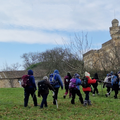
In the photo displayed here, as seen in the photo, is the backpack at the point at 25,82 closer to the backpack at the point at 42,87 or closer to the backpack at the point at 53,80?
the backpack at the point at 42,87

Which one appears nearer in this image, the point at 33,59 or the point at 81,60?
the point at 81,60

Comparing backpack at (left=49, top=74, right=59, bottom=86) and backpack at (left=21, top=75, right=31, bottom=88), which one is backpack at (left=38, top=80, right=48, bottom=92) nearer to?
backpack at (left=21, top=75, right=31, bottom=88)

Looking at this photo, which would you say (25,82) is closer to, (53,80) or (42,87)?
(42,87)

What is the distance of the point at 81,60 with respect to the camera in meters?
19.6

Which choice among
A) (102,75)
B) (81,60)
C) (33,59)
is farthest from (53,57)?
(81,60)

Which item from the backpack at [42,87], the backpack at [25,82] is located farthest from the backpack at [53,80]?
the backpack at [25,82]

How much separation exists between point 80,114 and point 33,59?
6661 centimetres

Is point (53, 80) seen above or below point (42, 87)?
above

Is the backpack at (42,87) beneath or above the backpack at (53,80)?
beneath

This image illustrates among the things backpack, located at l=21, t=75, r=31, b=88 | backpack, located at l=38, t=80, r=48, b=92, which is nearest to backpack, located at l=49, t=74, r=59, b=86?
backpack, located at l=38, t=80, r=48, b=92

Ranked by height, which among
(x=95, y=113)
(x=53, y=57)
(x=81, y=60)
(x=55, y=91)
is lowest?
(x=95, y=113)

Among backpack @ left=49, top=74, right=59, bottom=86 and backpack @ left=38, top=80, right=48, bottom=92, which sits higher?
backpack @ left=49, top=74, right=59, bottom=86

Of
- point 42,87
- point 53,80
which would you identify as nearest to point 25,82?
point 42,87

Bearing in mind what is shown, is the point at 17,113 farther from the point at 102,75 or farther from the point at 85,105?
the point at 102,75
